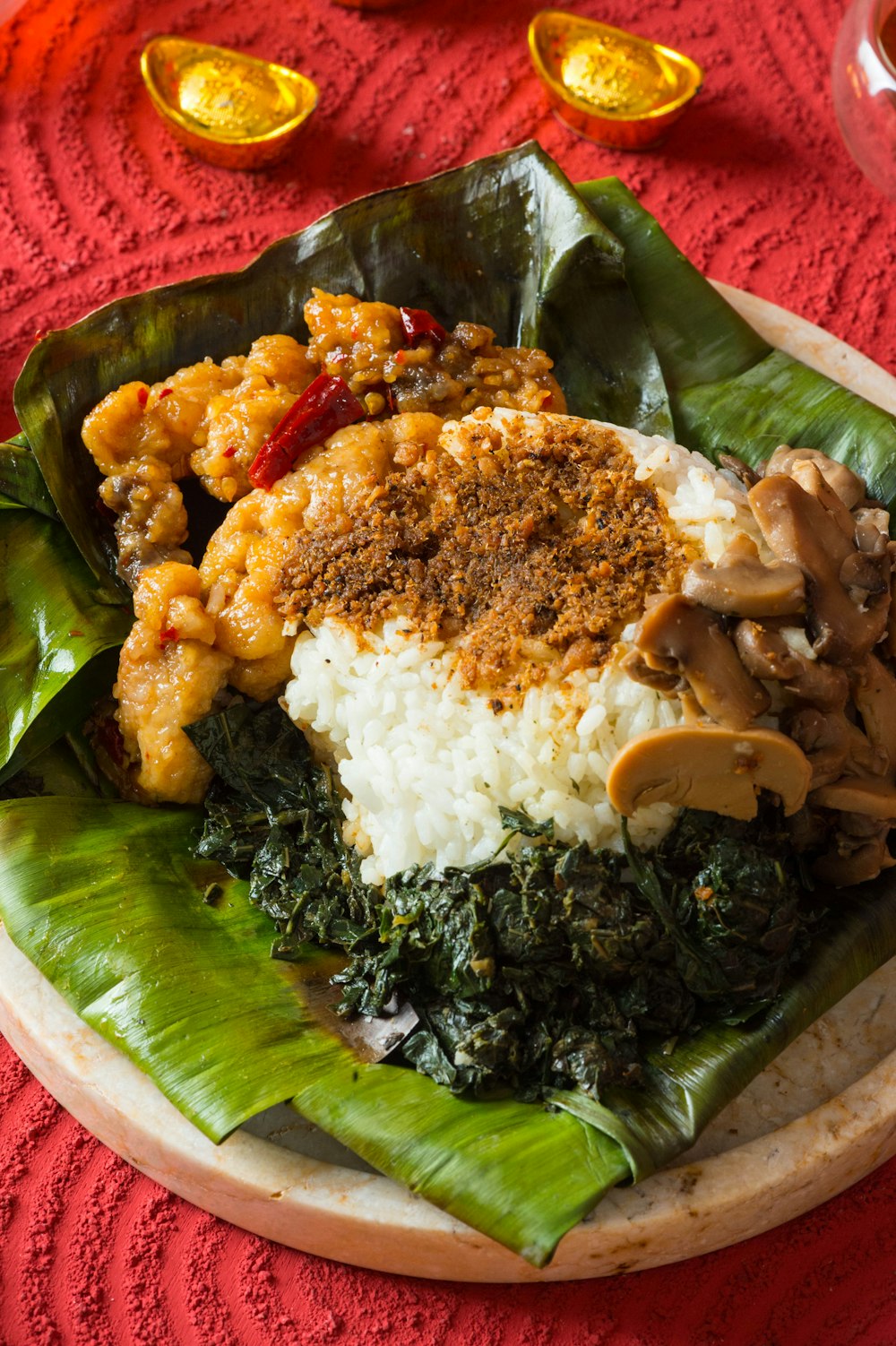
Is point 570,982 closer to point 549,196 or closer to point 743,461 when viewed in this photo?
point 743,461

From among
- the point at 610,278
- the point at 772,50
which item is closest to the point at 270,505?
the point at 610,278

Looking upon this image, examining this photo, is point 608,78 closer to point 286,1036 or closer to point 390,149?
point 390,149

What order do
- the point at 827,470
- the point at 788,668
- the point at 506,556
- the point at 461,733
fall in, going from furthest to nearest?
the point at 827,470 → the point at 506,556 → the point at 461,733 → the point at 788,668

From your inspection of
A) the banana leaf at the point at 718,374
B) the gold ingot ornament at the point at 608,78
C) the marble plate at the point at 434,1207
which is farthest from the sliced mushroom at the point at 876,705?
the gold ingot ornament at the point at 608,78

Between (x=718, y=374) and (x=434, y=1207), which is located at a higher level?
(x=718, y=374)

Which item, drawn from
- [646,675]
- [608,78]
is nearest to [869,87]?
[608,78]

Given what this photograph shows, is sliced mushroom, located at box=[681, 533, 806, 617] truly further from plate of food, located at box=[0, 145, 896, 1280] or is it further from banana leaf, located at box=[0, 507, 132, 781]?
banana leaf, located at box=[0, 507, 132, 781]

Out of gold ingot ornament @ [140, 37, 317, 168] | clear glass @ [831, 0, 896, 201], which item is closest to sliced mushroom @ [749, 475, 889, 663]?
clear glass @ [831, 0, 896, 201]

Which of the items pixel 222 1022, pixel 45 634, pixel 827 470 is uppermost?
pixel 45 634
